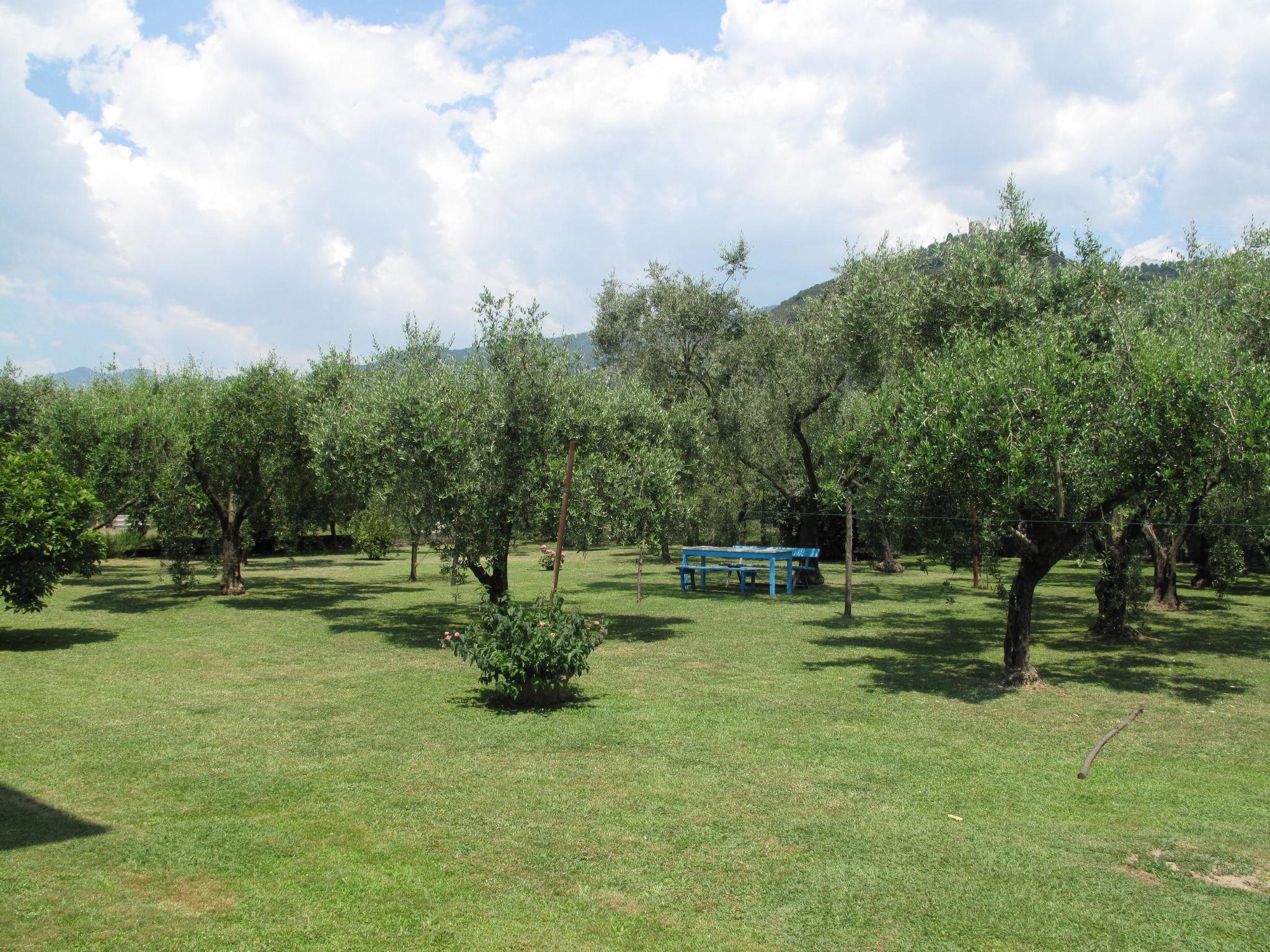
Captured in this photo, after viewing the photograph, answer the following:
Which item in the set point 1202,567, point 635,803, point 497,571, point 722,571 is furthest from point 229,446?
point 1202,567

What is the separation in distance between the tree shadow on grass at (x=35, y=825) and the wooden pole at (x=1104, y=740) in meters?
8.28

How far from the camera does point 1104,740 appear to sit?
8.67 metres

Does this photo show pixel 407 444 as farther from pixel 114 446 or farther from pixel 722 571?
pixel 722 571

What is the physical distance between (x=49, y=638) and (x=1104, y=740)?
16911mm

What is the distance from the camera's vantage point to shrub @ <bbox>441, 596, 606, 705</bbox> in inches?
394

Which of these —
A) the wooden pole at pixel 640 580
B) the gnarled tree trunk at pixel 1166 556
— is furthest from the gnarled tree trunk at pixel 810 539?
the gnarled tree trunk at pixel 1166 556

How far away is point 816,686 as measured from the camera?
11.9 m

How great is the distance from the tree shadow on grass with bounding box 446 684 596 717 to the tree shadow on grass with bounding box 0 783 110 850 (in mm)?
4491

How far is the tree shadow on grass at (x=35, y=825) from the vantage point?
5.97 m

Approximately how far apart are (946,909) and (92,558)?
1493cm

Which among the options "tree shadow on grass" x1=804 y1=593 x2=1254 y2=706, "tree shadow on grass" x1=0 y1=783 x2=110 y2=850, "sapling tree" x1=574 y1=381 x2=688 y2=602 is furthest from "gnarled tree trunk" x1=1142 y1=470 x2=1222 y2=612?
"tree shadow on grass" x1=0 y1=783 x2=110 y2=850

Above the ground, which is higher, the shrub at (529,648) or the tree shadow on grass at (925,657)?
the shrub at (529,648)

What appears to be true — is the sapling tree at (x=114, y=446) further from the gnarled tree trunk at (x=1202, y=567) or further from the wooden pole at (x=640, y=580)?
the gnarled tree trunk at (x=1202, y=567)

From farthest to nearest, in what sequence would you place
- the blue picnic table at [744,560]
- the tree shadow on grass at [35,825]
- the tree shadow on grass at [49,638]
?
the blue picnic table at [744,560] < the tree shadow on grass at [49,638] < the tree shadow on grass at [35,825]
